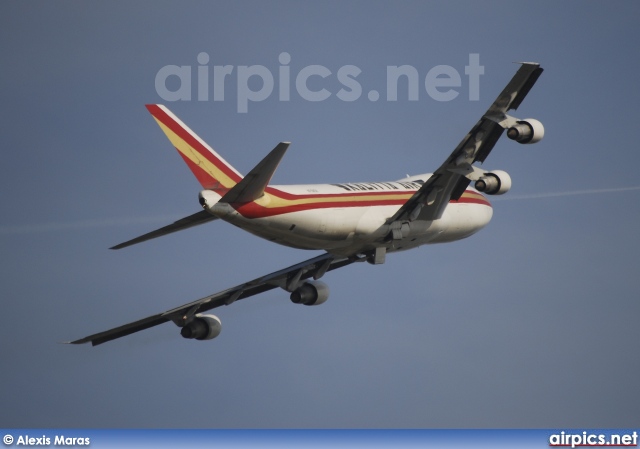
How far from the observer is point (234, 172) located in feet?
229

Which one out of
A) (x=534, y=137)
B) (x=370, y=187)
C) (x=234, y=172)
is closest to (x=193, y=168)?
(x=234, y=172)

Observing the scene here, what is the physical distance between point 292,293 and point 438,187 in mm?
8379

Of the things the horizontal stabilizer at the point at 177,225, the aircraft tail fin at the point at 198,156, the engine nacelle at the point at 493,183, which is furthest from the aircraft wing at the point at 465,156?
the horizontal stabilizer at the point at 177,225

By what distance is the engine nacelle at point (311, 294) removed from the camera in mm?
76062

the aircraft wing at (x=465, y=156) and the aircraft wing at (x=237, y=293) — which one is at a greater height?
the aircraft wing at (x=465, y=156)

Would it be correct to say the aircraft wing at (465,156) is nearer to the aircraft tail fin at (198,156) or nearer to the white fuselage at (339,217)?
the white fuselage at (339,217)

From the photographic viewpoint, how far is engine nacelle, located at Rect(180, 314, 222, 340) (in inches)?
3110

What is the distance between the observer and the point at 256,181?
66500mm

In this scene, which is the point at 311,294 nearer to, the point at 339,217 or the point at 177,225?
the point at 339,217

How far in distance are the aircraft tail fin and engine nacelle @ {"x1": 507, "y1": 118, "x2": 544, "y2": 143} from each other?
11120 millimetres

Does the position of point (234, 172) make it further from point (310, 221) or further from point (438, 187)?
point (438, 187)

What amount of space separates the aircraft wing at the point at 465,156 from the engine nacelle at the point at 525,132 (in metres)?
0.44

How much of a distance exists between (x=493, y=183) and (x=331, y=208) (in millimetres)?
7156

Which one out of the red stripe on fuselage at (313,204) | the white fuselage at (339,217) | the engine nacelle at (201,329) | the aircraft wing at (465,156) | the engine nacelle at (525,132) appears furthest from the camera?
the engine nacelle at (201,329)
